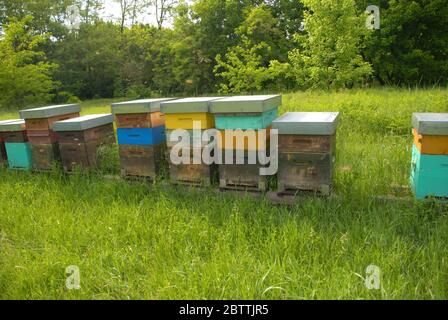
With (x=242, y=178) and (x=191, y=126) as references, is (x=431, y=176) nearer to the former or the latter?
(x=242, y=178)

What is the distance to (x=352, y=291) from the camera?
2.04m

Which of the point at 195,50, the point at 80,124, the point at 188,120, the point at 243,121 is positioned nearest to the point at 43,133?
the point at 80,124

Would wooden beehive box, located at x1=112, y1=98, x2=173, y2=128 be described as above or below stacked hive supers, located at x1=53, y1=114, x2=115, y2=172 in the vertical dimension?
above

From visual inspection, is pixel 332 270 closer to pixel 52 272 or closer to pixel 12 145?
pixel 52 272

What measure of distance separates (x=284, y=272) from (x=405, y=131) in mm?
4268

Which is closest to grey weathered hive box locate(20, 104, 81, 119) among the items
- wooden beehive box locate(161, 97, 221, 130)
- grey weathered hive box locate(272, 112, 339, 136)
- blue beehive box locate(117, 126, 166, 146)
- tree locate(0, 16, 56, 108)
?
blue beehive box locate(117, 126, 166, 146)

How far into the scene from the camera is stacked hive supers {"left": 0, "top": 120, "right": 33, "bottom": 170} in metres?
5.00

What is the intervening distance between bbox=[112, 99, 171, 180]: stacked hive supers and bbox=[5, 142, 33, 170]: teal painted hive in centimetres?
181

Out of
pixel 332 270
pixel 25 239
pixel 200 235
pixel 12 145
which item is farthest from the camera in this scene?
pixel 12 145

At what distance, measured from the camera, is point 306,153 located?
10.5 feet

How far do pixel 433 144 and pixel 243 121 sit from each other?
1.69 metres
